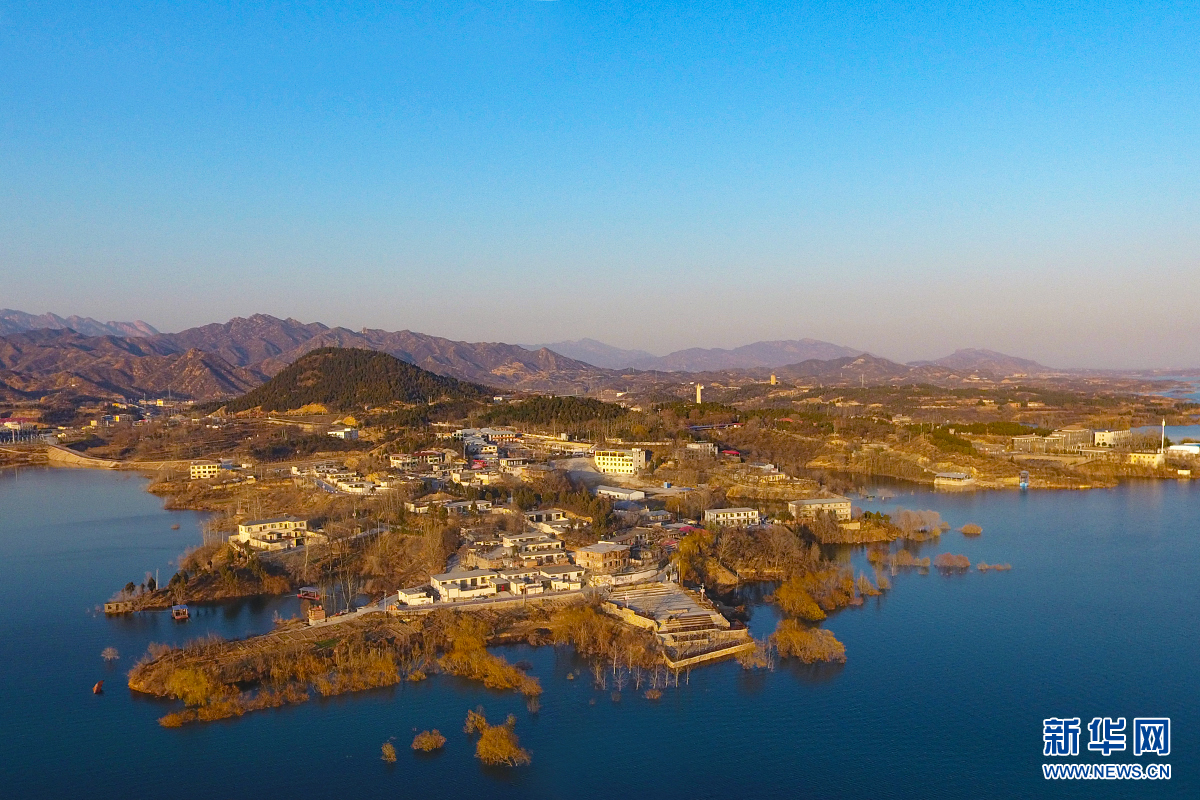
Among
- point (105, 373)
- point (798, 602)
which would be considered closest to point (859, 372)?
point (105, 373)

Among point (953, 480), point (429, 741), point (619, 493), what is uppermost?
point (619, 493)

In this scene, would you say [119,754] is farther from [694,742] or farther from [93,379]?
[93,379]

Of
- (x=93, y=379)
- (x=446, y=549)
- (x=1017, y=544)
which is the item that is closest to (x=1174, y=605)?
(x=1017, y=544)

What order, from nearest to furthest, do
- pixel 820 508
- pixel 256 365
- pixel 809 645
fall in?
pixel 809 645, pixel 820 508, pixel 256 365

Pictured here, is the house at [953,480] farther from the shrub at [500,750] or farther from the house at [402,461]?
the shrub at [500,750]

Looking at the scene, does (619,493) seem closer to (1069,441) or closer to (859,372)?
(1069,441)

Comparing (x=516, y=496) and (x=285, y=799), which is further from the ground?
(x=516, y=496)
